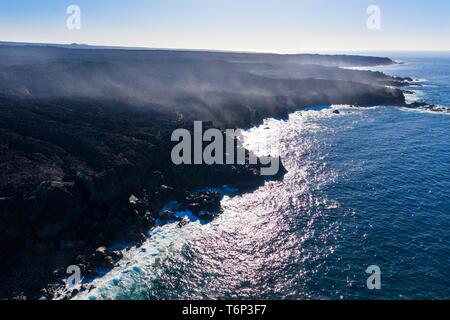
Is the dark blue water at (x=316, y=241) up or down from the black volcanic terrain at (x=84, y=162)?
down

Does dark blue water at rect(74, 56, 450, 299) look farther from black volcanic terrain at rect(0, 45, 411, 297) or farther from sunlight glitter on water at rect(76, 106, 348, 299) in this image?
Result: black volcanic terrain at rect(0, 45, 411, 297)

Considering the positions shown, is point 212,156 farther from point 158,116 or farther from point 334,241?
point 334,241

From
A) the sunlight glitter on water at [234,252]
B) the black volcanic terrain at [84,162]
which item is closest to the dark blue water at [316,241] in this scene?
the sunlight glitter on water at [234,252]

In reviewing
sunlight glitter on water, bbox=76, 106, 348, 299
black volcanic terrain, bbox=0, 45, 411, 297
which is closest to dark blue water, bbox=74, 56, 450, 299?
sunlight glitter on water, bbox=76, 106, 348, 299

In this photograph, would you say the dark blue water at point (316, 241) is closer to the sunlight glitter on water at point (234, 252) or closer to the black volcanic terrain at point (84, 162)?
the sunlight glitter on water at point (234, 252)

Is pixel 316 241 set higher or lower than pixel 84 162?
lower

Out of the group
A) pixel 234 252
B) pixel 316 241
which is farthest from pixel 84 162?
pixel 316 241

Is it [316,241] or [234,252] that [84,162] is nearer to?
[234,252]

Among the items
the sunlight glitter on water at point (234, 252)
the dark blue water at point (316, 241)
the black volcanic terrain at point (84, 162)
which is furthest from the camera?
the black volcanic terrain at point (84, 162)

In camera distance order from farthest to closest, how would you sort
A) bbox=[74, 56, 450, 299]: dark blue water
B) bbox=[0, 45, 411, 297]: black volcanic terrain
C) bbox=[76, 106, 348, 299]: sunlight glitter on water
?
bbox=[0, 45, 411, 297]: black volcanic terrain → bbox=[76, 106, 348, 299]: sunlight glitter on water → bbox=[74, 56, 450, 299]: dark blue water
